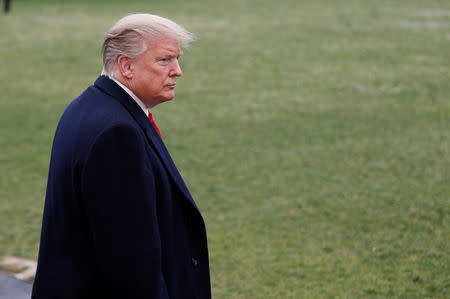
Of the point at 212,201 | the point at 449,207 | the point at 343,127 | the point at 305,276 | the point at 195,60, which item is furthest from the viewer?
the point at 195,60

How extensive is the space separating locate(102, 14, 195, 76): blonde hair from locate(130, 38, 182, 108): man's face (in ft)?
0.08

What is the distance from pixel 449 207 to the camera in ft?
21.7

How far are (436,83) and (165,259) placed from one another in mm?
12052

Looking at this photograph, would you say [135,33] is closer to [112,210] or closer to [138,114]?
[138,114]

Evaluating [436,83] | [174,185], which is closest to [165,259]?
[174,185]

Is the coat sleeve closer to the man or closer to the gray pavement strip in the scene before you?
the man

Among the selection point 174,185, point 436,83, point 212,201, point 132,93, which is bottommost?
point 212,201

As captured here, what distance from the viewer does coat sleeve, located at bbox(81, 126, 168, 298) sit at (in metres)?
2.19

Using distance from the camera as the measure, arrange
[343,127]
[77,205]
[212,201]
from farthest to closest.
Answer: [343,127]
[212,201]
[77,205]

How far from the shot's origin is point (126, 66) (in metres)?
2.39

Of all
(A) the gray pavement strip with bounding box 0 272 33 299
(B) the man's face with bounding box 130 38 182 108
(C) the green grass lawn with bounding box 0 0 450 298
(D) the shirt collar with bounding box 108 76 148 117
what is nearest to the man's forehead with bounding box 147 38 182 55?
(B) the man's face with bounding box 130 38 182 108

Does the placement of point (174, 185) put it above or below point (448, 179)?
above

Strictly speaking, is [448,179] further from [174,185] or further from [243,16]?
[243,16]

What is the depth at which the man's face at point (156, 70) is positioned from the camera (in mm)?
2363
